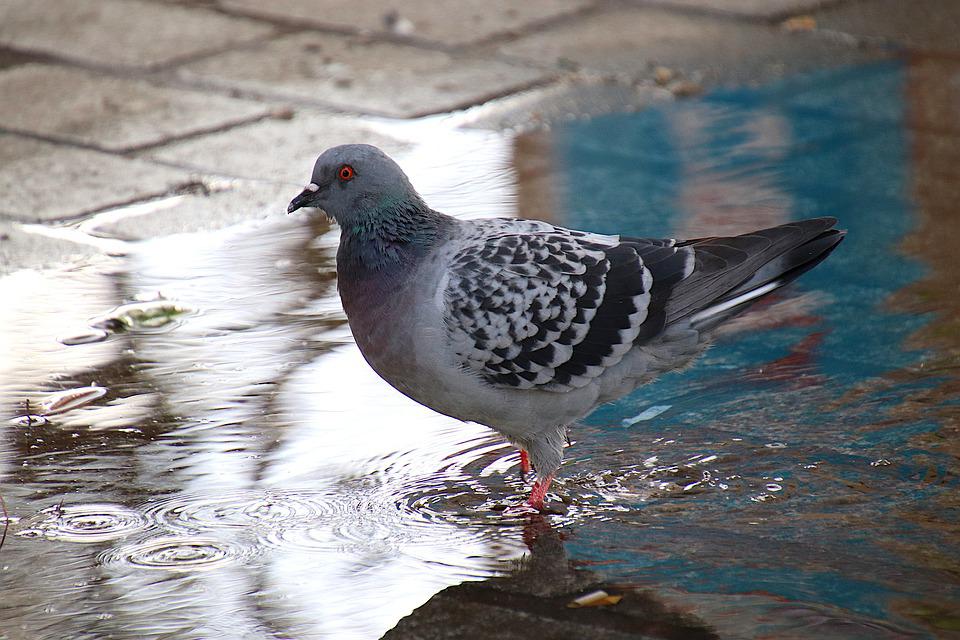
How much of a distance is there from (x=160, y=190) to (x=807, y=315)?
133 inches

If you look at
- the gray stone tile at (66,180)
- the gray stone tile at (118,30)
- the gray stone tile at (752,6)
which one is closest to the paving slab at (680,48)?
the gray stone tile at (752,6)

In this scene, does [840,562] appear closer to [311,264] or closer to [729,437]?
[729,437]

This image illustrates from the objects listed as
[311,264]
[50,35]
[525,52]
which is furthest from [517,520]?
[50,35]

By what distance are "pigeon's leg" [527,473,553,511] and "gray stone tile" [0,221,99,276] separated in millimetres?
2910

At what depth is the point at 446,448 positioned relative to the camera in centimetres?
470

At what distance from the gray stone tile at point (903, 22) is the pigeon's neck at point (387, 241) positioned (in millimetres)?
5697

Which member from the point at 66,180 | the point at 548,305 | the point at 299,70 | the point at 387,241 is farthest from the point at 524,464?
the point at 299,70

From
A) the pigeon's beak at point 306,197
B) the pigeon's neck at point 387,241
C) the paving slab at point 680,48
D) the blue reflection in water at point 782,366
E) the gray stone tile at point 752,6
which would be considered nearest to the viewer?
the blue reflection in water at point 782,366

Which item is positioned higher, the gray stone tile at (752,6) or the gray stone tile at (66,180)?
the gray stone tile at (752,6)

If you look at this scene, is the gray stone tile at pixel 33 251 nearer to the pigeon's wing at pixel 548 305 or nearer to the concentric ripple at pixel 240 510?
the concentric ripple at pixel 240 510

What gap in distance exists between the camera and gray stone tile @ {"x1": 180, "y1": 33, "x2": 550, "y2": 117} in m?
8.05

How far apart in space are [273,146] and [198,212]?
90cm

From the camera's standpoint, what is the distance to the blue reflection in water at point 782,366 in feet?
12.8

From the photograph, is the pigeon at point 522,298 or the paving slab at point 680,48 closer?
the pigeon at point 522,298
